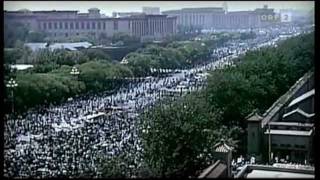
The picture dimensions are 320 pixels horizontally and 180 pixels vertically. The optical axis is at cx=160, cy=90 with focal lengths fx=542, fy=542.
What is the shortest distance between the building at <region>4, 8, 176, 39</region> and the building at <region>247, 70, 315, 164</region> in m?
1.35

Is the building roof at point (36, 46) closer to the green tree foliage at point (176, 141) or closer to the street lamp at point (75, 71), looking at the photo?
the street lamp at point (75, 71)

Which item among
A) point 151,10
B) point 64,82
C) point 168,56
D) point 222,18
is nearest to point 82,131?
point 64,82

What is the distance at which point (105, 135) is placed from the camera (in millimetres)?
4805

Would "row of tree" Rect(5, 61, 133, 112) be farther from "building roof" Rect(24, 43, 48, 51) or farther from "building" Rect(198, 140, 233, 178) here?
"building" Rect(198, 140, 233, 178)

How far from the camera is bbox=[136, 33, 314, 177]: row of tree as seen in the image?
4020 mm

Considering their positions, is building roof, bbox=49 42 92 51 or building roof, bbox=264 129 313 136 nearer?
building roof, bbox=264 129 313 136

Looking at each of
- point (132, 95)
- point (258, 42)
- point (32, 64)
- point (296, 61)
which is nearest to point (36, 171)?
point (32, 64)

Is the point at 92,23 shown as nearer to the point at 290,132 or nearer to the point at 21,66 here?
the point at 21,66

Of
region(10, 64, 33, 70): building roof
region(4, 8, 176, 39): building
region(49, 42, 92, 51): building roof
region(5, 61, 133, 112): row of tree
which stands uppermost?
region(4, 8, 176, 39): building

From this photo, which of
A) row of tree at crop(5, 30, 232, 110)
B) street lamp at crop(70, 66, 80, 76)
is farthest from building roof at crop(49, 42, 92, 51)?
street lamp at crop(70, 66, 80, 76)

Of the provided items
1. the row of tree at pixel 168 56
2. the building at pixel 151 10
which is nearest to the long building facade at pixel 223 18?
the building at pixel 151 10

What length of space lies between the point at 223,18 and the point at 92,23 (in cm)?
127

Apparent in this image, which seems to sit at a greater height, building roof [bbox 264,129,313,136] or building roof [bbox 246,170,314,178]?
building roof [bbox 264,129,313,136]

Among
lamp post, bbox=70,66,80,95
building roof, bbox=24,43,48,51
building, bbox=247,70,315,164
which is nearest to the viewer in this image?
building, bbox=247,70,315,164
